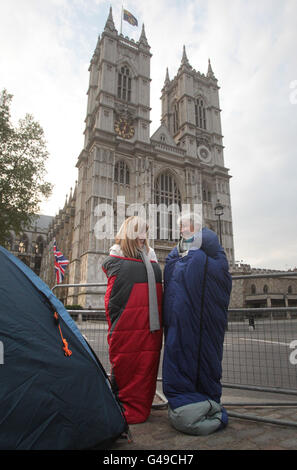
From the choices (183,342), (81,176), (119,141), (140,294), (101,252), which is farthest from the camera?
(81,176)

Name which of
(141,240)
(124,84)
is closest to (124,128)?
(124,84)

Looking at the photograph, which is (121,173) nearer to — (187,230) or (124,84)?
(124,84)

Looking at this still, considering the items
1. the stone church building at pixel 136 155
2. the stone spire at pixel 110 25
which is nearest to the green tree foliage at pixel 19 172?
the stone church building at pixel 136 155

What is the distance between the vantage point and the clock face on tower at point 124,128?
26973 mm

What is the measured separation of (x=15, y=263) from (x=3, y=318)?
481 mm

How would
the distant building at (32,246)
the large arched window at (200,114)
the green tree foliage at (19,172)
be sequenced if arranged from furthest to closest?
the distant building at (32,246)
the large arched window at (200,114)
the green tree foliage at (19,172)

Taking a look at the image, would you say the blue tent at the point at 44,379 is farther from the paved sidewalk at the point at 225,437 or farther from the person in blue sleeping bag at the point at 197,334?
the person in blue sleeping bag at the point at 197,334

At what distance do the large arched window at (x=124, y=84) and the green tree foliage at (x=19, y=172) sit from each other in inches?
588

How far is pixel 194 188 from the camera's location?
1149 inches

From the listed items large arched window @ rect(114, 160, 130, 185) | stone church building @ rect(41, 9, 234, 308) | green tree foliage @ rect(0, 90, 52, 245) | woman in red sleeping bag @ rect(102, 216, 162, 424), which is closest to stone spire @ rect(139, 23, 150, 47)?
stone church building @ rect(41, 9, 234, 308)

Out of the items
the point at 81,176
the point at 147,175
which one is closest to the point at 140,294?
the point at 147,175

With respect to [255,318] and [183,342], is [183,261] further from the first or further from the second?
[255,318]

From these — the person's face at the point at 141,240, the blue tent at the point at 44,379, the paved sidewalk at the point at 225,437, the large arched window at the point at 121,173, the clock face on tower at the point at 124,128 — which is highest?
the clock face on tower at the point at 124,128

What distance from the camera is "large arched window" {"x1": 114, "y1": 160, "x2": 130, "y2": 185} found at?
2581cm
